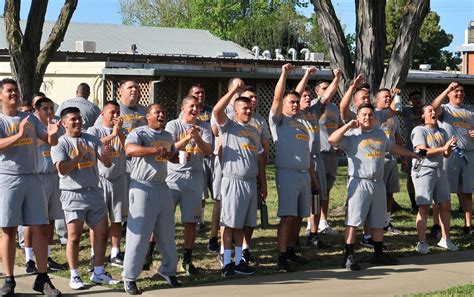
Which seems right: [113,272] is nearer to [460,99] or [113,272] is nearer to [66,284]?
[66,284]

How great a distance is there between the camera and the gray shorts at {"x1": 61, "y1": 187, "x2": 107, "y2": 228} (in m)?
9.71

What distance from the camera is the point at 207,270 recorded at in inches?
421

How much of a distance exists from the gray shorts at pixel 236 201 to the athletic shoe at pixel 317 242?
2.03 meters

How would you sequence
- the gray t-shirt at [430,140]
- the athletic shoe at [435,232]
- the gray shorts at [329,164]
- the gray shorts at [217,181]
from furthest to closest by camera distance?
1. the athletic shoe at [435,232]
2. the gray shorts at [329,164]
3. the gray t-shirt at [430,140]
4. the gray shorts at [217,181]

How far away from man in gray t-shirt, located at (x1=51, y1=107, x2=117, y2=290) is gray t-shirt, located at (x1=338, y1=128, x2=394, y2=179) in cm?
283

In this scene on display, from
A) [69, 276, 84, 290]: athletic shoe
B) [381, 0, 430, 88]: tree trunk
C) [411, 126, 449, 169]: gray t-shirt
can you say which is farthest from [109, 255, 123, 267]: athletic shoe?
[381, 0, 430, 88]: tree trunk

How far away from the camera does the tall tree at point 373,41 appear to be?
1502 cm

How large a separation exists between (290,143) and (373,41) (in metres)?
4.78

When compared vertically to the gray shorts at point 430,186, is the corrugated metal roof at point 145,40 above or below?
above

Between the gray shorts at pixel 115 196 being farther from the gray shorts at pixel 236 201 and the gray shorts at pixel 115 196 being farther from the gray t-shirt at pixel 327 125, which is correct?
the gray t-shirt at pixel 327 125

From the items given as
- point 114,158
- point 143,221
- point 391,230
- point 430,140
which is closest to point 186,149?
point 114,158

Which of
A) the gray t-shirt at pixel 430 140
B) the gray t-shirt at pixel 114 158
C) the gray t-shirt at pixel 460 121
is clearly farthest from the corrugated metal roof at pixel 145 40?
the gray t-shirt at pixel 114 158

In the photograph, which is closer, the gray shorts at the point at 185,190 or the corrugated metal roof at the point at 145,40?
the gray shorts at the point at 185,190

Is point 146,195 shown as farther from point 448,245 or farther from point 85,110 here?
point 448,245
